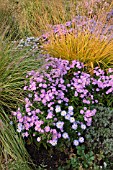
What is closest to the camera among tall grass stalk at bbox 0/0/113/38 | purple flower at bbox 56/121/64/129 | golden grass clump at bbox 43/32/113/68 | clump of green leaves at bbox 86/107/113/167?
purple flower at bbox 56/121/64/129

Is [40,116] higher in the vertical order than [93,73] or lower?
lower

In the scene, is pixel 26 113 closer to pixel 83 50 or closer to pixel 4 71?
pixel 4 71

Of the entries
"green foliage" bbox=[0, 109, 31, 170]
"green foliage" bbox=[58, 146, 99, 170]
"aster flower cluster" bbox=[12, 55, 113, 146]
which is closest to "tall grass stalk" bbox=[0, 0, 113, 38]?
"aster flower cluster" bbox=[12, 55, 113, 146]

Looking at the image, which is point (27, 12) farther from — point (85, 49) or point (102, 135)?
point (102, 135)

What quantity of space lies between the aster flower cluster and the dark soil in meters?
0.11

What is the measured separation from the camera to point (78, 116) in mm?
2830

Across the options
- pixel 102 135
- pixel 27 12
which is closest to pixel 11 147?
pixel 102 135

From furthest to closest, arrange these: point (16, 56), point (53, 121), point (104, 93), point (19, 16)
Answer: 1. point (19, 16)
2. point (16, 56)
3. point (104, 93)
4. point (53, 121)

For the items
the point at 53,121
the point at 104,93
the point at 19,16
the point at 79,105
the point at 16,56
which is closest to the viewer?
the point at 53,121

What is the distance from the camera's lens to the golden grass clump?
3502 millimetres

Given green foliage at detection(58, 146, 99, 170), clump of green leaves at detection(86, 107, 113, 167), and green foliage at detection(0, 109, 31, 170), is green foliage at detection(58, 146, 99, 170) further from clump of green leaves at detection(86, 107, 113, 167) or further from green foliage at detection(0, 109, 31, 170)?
green foliage at detection(0, 109, 31, 170)

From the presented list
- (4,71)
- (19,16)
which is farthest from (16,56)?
(19,16)

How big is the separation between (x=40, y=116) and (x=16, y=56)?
3.09 ft

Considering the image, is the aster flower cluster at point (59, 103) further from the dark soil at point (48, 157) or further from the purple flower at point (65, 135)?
the dark soil at point (48, 157)
